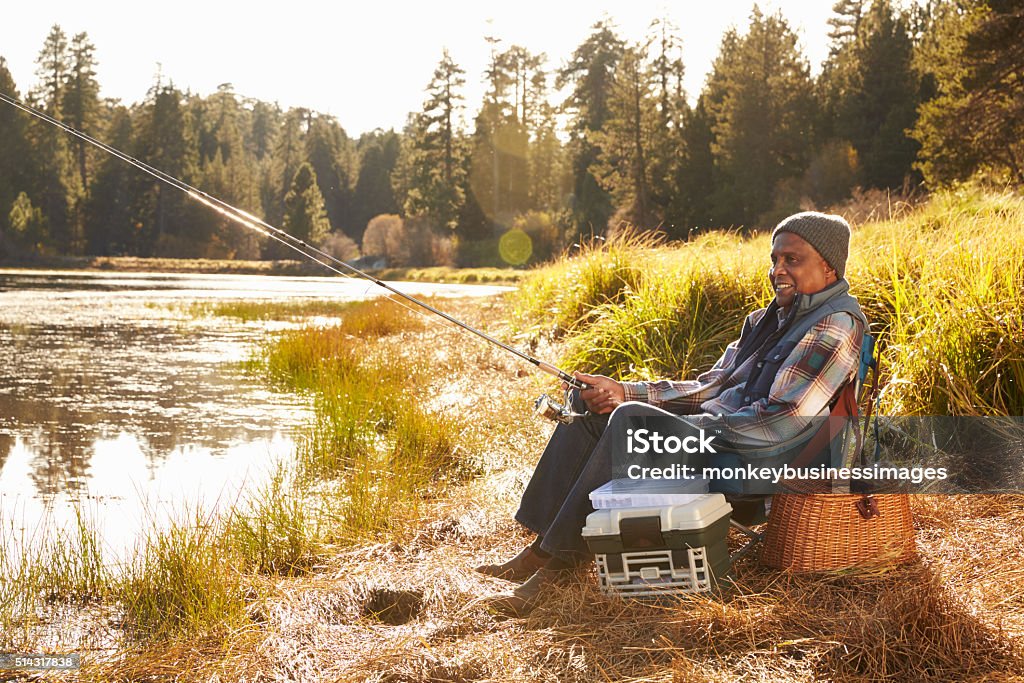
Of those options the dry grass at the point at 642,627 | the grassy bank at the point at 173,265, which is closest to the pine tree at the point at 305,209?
the grassy bank at the point at 173,265

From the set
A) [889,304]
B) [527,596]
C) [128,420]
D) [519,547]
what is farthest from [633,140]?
[527,596]

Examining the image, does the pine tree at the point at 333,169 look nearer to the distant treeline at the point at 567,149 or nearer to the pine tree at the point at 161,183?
the distant treeline at the point at 567,149

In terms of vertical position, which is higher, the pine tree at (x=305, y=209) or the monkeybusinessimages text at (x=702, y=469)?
the pine tree at (x=305, y=209)

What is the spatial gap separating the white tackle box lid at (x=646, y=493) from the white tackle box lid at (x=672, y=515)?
2 cm

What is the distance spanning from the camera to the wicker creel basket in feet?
10.0

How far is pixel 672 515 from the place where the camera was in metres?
2.79

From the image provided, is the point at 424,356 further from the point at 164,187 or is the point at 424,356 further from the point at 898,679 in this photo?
the point at 164,187

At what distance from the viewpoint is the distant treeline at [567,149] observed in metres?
23.1

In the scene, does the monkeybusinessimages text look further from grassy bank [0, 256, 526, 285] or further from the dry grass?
grassy bank [0, 256, 526, 285]

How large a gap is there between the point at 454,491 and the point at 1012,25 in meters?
17.0

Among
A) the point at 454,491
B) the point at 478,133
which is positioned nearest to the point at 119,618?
the point at 454,491

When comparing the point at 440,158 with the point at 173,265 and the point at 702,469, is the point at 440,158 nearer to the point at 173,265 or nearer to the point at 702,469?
the point at 173,265

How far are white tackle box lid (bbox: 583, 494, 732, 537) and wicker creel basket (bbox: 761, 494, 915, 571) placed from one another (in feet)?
1.18

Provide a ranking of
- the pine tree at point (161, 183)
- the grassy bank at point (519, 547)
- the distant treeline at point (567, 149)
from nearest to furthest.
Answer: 1. the grassy bank at point (519, 547)
2. the distant treeline at point (567, 149)
3. the pine tree at point (161, 183)
